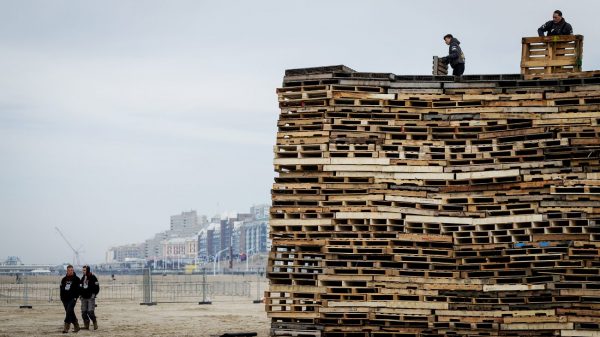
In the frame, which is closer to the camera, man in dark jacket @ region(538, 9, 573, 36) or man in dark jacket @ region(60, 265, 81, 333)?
man in dark jacket @ region(538, 9, 573, 36)

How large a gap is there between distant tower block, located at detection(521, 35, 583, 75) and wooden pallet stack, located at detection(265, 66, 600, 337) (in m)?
0.44

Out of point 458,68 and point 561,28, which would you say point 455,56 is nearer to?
point 458,68

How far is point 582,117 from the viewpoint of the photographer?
16.8m

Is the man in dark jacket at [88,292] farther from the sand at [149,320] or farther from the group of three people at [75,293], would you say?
the sand at [149,320]

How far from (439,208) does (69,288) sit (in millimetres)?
9439

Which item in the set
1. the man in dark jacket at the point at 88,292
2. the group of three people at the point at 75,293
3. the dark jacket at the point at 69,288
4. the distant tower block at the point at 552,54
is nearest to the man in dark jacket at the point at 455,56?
the distant tower block at the point at 552,54

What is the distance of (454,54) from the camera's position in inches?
741

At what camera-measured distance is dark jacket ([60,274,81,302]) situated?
69.3 feet

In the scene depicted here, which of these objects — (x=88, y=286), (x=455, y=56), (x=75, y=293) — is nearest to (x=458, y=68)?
(x=455, y=56)

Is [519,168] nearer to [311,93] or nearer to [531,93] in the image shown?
[531,93]

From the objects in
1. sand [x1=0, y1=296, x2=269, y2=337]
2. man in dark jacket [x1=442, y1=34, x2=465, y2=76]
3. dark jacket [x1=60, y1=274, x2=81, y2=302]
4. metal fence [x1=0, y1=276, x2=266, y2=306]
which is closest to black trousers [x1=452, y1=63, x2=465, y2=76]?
man in dark jacket [x1=442, y1=34, x2=465, y2=76]

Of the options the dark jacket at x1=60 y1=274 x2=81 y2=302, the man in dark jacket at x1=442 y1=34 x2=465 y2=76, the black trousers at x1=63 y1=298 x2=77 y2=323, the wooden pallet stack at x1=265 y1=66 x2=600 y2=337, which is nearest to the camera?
the wooden pallet stack at x1=265 y1=66 x2=600 y2=337

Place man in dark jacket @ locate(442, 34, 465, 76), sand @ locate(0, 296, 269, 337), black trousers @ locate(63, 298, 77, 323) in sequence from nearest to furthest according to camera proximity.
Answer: man in dark jacket @ locate(442, 34, 465, 76) → black trousers @ locate(63, 298, 77, 323) → sand @ locate(0, 296, 269, 337)

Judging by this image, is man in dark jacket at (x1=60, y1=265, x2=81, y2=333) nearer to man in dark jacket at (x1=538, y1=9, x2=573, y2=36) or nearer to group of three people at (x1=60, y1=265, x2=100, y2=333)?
group of three people at (x1=60, y1=265, x2=100, y2=333)
